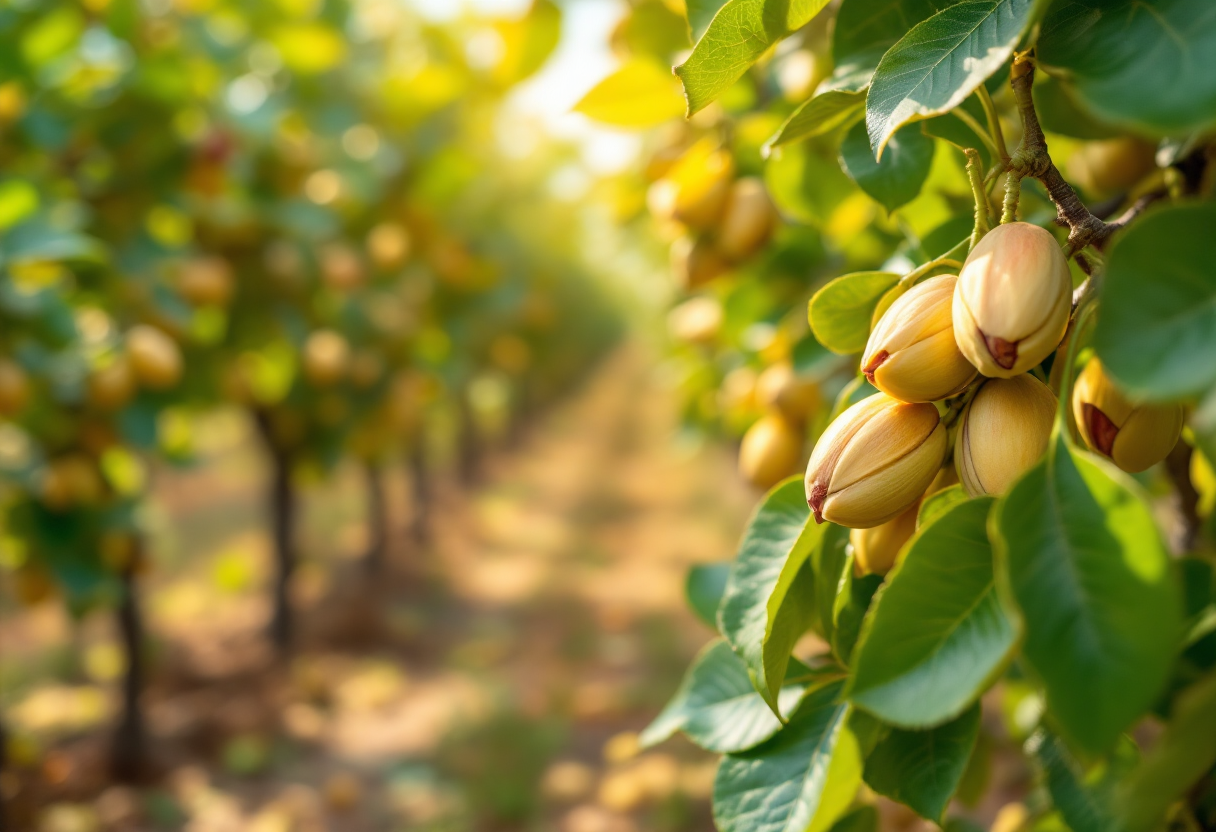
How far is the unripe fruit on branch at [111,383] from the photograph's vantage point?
7.49ft

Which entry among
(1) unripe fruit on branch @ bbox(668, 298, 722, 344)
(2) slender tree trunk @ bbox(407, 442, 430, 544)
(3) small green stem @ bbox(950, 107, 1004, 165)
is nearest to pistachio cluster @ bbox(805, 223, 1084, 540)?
(3) small green stem @ bbox(950, 107, 1004, 165)

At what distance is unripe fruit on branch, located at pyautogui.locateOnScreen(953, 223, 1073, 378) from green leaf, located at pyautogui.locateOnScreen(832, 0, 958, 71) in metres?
0.23

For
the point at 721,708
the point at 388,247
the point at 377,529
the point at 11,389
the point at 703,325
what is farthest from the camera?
the point at 377,529

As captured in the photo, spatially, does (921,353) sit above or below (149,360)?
below

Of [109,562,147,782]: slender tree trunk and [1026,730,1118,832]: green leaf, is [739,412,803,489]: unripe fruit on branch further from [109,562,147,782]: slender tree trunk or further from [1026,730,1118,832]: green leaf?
[109,562,147,782]: slender tree trunk

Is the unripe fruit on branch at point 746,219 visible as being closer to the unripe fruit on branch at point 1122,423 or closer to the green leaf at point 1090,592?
the unripe fruit on branch at point 1122,423

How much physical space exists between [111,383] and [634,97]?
191 cm

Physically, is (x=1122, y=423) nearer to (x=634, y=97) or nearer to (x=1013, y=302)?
(x=1013, y=302)

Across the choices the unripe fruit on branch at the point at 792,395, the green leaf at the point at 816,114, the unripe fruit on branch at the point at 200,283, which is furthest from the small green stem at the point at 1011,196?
the unripe fruit on branch at the point at 200,283

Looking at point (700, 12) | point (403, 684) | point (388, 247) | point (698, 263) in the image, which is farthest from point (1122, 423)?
point (403, 684)

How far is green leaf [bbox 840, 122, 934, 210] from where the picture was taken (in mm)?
633

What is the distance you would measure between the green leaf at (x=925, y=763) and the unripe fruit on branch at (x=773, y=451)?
22.1 inches

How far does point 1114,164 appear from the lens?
86cm

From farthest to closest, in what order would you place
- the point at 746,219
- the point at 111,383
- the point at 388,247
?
Answer: 1. the point at 388,247
2. the point at 111,383
3. the point at 746,219
